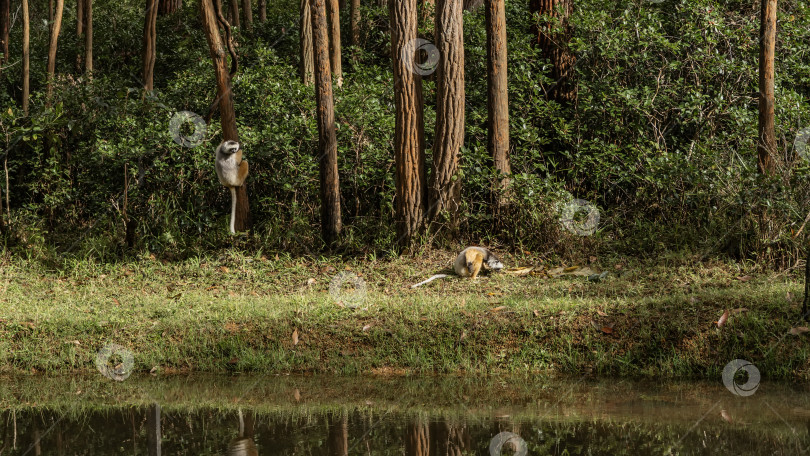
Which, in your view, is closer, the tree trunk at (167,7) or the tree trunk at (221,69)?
the tree trunk at (221,69)

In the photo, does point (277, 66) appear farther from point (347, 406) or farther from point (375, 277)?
point (347, 406)

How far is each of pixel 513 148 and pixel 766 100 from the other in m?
2.74

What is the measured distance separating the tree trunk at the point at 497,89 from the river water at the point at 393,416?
144 inches

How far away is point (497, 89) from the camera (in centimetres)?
881

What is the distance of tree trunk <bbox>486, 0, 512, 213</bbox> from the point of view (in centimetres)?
879

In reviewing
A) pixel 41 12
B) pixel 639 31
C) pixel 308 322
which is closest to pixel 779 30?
pixel 639 31

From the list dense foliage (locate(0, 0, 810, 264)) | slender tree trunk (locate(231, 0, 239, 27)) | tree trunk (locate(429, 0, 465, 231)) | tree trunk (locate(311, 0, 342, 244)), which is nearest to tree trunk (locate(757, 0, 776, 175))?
dense foliage (locate(0, 0, 810, 264))

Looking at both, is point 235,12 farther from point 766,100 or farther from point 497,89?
point 766,100

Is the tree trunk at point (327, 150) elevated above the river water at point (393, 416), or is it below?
above

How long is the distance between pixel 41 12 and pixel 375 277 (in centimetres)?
1498

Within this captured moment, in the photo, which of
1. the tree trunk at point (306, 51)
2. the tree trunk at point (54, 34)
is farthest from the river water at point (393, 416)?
the tree trunk at point (306, 51)

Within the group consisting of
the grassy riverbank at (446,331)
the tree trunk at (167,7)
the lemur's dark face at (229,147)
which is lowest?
the grassy riverbank at (446,331)

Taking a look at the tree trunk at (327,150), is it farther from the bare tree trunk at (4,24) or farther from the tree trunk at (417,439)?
the bare tree trunk at (4,24)

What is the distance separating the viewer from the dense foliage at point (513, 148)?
863 cm
